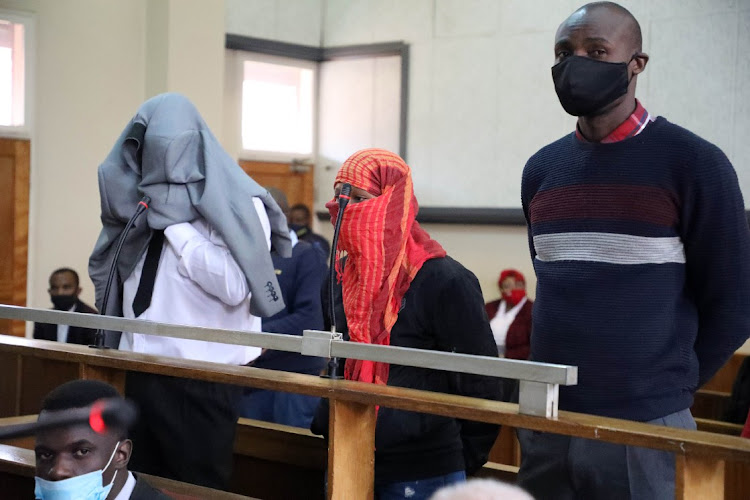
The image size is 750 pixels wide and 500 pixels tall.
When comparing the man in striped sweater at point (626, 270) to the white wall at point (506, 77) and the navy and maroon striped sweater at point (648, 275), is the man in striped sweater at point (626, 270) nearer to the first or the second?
the navy and maroon striped sweater at point (648, 275)

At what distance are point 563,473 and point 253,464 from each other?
132 centimetres

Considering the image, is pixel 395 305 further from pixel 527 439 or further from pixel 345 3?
pixel 345 3

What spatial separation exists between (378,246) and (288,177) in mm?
6609

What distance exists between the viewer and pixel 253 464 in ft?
9.56

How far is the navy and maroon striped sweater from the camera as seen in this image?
1.79 m

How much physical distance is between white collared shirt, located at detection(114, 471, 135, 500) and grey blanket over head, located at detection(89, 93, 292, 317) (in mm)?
761

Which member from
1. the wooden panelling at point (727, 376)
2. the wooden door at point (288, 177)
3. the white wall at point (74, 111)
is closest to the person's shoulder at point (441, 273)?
the wooden panelling at point (727, 376)

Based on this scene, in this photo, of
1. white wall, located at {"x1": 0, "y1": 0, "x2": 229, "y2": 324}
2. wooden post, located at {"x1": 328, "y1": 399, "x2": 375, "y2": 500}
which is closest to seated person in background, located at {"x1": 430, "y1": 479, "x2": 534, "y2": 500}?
wooden post, located at {"x1": 328, "y1": 399, "x2": 375, "y2": 500}

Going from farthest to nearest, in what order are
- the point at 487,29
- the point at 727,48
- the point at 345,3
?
the point at 345,3 < the point at 487,29 < the point at 727,48

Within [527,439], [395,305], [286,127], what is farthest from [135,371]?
[286,127]

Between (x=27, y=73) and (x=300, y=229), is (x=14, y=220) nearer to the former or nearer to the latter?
(x=27, y=73)

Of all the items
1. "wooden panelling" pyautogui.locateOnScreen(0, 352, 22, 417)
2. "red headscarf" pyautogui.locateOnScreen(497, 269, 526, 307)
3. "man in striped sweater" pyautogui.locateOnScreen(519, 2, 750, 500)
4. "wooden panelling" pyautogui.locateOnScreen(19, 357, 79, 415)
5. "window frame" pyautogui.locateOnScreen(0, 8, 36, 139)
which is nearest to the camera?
"man in striped sweater" pyautogui.locateOnScreen(519, 2, 750, 500)

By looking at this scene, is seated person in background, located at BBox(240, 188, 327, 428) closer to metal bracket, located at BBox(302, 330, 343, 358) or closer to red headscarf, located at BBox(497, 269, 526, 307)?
metal bracket, located at BBox(302, 330, 343, 358)

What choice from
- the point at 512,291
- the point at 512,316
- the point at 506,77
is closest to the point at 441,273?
the point at 512,316
